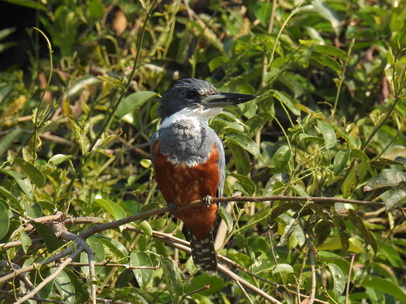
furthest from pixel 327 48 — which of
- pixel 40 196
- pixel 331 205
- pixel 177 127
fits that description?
pixel 40 196

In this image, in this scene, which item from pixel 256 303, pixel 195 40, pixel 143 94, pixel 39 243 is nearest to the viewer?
pixel 39 243

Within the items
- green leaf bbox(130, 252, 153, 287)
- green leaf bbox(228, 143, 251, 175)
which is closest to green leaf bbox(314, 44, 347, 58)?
green leaf bbox(228, 143, 251, 175)

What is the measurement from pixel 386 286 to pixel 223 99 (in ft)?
4.12

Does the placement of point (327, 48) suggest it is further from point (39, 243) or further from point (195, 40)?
point (39, 243)

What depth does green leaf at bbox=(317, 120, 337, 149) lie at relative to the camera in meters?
3.33

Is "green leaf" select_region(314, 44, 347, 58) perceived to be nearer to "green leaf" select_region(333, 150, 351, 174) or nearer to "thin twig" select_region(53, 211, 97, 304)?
"green leaf" select_region(333, 150, 351, 174)

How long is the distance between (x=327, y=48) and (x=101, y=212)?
4.95ft

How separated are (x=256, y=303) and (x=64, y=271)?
116 cm

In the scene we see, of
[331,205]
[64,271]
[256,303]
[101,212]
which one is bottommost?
[256,303]

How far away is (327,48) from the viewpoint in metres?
3.99

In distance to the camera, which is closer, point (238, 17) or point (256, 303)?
point (256, 303)

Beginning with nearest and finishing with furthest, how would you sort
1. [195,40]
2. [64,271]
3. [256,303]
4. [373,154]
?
1. [64,271]
2. [256,303]
3. [373,154]
4. [195,40]

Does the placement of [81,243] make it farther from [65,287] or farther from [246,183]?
[246,183]

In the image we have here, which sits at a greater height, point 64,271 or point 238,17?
point 238,17
